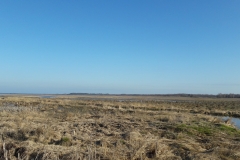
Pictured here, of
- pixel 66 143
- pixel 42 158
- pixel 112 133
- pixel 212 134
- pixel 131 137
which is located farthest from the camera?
pixel 212 134

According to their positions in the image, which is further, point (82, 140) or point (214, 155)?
point (82, 140)

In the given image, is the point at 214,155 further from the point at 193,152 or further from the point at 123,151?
the point at 123,151

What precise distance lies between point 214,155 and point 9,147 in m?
7.00

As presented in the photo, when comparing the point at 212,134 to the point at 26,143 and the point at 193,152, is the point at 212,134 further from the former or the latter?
the point at 26,143

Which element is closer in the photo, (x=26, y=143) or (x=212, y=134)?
(x=26, y=143)

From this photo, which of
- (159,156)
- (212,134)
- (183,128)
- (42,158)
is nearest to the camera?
(42,158)

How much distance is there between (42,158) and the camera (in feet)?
23.9

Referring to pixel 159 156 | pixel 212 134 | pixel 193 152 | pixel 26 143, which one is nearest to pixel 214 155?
pixel 193 152

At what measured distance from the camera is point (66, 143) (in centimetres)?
909

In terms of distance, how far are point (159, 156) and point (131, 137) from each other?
Result: 2.26m

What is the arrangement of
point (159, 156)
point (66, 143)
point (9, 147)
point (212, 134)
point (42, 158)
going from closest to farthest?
point (42, 158), point (159, 156), point (9, 147), point (66, 143), point (212, 134)

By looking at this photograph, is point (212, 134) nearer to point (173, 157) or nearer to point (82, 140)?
point (173, 157)

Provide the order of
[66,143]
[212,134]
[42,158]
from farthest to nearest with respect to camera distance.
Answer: [212,134], [66,143], [42,158]

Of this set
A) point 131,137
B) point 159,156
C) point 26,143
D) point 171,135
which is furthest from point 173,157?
point 26,143
